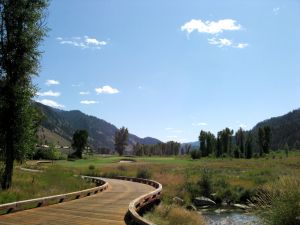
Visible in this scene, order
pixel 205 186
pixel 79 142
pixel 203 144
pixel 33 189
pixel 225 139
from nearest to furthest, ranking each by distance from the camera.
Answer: pixel 33 189 → pixel 205 186 → pixel 79 142 → pixel 225 139 → pixel 203 144

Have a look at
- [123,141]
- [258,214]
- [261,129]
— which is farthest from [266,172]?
[123,141]

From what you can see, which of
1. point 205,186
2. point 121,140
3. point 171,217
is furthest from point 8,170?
point 121,140

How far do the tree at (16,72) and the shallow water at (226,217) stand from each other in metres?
12.6

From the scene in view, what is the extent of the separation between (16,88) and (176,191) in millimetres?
18746

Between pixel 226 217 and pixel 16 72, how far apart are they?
16466mm

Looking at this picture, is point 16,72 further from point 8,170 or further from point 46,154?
point 46,154

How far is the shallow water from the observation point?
26030 millimetres

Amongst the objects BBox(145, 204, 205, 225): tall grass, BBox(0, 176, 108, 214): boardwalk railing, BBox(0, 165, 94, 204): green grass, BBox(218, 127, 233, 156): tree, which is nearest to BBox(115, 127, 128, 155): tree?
BBox(218, 127, 233, 156): tree

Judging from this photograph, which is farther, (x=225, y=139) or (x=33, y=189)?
(x=225, y=139)

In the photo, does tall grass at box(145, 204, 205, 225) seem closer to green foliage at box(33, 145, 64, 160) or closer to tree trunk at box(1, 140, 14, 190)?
tree trunk at box(1, 140, 14, 190)

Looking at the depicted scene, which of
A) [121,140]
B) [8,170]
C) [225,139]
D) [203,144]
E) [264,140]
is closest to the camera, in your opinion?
[8,170]

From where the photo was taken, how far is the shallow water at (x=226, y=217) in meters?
26.0

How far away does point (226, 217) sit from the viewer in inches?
1128

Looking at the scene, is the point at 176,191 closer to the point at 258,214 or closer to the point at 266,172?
the point at 266,172
